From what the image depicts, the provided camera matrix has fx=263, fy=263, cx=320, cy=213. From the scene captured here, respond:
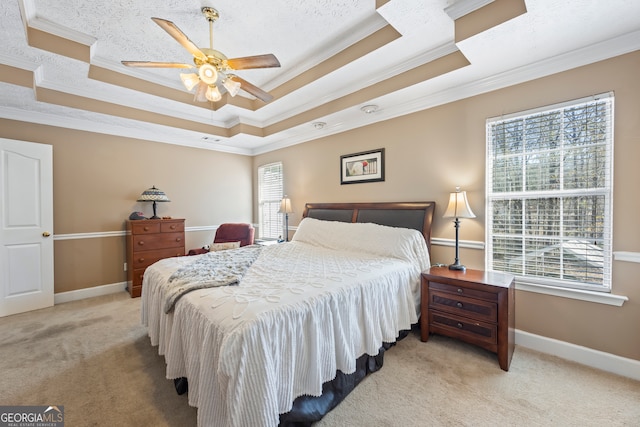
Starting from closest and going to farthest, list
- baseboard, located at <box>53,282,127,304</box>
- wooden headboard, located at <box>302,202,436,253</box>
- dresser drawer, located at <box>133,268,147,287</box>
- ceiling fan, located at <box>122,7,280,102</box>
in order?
ceiling fan, located at <box>122,7,280,102</box> < wooden headboard, located at <box>302,202,436,253</box> < baseboard, located at <box>53,282,127,304</box> < dresser drawer, located at <box>133,268,147,287</box>

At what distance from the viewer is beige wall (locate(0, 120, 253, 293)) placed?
11.9 feet

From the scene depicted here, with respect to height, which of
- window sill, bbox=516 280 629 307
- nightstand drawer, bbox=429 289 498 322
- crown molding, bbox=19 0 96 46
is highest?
crown molding, bbox=19 0 96 46

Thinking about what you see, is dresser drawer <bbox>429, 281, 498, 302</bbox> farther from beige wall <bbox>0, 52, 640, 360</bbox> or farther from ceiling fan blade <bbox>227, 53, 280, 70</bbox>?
ceiling fan blade <bbox>227, 53, 280, 70</bbox>

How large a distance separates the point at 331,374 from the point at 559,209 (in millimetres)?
2349

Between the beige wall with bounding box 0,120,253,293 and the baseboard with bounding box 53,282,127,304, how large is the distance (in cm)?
6

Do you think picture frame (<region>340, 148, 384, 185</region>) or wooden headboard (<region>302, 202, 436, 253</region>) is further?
picture frame (<region>340, 148, 384, 185</region>)

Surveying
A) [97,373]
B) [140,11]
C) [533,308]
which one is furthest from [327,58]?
[97,373]

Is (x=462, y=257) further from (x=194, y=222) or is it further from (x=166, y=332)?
(x=194, y=222)

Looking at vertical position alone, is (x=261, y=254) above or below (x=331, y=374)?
above

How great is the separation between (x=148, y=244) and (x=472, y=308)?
4.26 meters

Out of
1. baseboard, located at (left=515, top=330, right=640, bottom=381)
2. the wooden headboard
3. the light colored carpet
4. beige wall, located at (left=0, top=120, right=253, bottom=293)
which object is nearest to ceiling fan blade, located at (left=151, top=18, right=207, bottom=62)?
the wooden headboard

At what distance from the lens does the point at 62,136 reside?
11.9 ft
